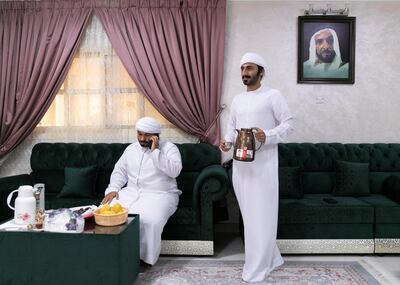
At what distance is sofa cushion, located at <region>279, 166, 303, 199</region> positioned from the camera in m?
3.69

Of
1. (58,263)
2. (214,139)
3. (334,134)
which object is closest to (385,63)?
(334,134)

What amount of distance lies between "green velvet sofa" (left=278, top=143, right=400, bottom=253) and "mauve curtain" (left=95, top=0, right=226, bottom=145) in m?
1.00

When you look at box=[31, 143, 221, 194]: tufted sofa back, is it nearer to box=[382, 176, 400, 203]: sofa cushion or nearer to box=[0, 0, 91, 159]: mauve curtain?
box=[0, 0, 91, 159]: mauve curtain

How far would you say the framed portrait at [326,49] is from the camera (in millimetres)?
4230

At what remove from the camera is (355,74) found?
430 centimetres

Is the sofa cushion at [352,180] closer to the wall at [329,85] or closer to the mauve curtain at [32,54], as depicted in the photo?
the wall at [329,85]

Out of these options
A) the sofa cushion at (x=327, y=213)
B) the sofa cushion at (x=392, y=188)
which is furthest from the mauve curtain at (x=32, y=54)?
the sofa cushion at (x=392, y=188)

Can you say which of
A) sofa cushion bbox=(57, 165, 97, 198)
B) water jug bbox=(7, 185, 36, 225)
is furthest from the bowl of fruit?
sofa cushion bbox=(57, 165, 97, 198)

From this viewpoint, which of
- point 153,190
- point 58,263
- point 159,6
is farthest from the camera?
point 159,6

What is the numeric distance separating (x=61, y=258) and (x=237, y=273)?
1.36 m

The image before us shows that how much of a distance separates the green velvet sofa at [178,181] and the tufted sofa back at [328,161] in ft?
2.65

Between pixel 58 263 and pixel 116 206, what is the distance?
49 centimetres

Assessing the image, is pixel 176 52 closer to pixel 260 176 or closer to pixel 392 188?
pixel 260 176

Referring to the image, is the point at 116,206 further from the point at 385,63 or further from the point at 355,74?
the point at 385,63
